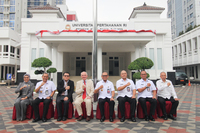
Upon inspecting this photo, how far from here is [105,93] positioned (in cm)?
459

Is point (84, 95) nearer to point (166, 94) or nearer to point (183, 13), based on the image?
point (166, 94)

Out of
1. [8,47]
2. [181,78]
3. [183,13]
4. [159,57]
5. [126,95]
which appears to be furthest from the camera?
[183,13]

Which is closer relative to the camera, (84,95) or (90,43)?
(84,95)

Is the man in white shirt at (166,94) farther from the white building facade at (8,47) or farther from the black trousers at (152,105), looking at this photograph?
the white building facade at (8,47)

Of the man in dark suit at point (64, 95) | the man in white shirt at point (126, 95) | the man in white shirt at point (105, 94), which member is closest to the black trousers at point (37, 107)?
the man in dark suit at point (64, 95)

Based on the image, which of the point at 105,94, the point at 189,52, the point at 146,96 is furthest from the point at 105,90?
the point at 189,52

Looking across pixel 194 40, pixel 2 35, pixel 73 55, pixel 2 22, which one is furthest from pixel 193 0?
pixel 2 22

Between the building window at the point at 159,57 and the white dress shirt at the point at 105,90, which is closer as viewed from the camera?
the white dress shirt at the point at 105,90

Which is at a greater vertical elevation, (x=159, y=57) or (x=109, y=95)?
(x=159, y=57)

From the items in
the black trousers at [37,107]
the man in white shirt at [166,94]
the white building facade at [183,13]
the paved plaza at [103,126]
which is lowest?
the paved plaza at [103,126]

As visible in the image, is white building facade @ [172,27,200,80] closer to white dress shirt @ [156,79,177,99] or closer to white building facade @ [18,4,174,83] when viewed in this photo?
white building facade @ [18,4,174,83]

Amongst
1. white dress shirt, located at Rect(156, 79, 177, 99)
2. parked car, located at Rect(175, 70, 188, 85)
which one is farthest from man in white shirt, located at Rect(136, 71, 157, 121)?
parked car, located at Rect(175, 70, 188, 85)

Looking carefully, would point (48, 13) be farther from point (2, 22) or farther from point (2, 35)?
point (2, 22)

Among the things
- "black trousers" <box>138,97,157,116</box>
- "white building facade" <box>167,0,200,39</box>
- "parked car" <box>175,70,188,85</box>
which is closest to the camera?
"black trousers" <box>138,97,157,116</box>
